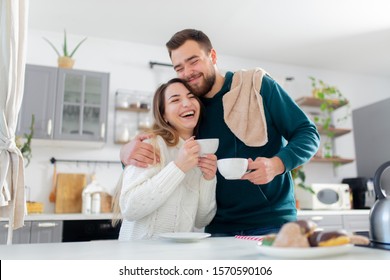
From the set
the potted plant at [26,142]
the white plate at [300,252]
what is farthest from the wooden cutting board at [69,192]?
the white plate at [300,252]

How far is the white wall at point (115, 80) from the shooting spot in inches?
126

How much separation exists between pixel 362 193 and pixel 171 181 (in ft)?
10.3

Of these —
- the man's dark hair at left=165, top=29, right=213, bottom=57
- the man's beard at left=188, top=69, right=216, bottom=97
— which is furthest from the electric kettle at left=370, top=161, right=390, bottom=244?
the man's dark hair at left=165, top=29, right=213, bottom=57

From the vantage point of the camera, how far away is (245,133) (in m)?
1.45

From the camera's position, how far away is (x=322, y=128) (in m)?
3.92

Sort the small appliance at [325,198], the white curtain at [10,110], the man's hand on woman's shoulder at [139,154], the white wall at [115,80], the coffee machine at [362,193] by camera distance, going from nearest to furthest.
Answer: the man's hand on woman's shoulder at [139,154], the white curtain at [10,110], the white wall at [115,80], the small appliance at [325,198], the coffee machine at [362,193]

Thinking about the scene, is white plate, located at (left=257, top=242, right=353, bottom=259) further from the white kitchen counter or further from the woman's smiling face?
the woman's smiling face

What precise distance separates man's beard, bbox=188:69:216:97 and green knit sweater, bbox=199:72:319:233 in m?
0.08

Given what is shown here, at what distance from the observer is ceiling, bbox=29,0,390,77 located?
298 centimetres

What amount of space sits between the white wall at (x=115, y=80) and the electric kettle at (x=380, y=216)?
272 centimetres

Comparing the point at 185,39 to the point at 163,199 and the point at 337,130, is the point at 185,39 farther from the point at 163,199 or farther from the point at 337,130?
the point at 337,130

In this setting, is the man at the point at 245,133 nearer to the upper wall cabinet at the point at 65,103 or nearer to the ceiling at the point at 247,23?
the ceiling at the point at 247,23

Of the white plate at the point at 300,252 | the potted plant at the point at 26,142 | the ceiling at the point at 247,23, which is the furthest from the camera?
the ceiling at the point at 247,23

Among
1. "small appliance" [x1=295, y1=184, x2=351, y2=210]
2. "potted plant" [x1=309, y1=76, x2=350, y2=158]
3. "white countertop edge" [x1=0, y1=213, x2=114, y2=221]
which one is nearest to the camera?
"white countertop edge" [x1=0, y1=213, x2=114, y2=221]
